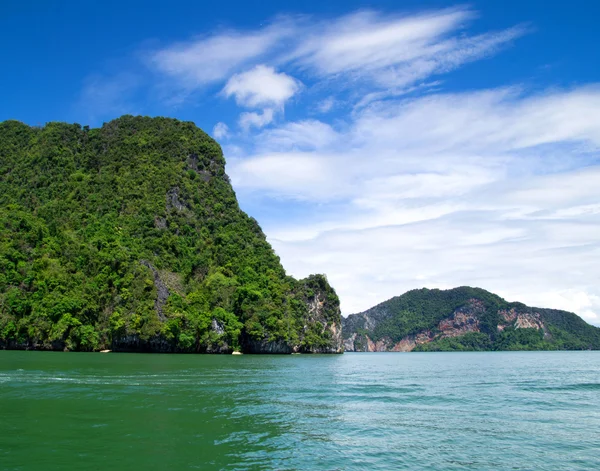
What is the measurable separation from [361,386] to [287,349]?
61456 millimetres

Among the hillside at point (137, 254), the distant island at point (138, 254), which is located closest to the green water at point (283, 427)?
the distant island at point (138, 254)

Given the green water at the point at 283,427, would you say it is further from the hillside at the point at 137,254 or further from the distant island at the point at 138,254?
the hillside at the point at 137,254

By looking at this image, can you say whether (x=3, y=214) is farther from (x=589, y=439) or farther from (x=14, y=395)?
(x=589, y=439)

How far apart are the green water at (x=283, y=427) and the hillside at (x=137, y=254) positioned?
45.3 m

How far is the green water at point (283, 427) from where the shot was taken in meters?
14.3

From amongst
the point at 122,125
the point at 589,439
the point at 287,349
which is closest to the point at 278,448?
the point at 589,439

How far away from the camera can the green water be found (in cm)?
1431

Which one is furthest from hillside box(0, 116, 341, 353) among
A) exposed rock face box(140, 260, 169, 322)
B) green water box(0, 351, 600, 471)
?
green water box(0, 351, 600, 471)

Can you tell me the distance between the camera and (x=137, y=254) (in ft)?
289

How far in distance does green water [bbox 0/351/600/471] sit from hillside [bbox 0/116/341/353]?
4525cm

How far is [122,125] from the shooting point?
5167 inches

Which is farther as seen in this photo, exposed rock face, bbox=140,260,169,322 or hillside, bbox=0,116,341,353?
exposed rock face, bbox=140,260,169,322

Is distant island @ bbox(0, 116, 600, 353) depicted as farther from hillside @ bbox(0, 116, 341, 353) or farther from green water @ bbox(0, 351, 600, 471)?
green water @ bbox(0, 351, 600, 471)

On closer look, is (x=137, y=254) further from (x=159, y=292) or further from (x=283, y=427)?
(x=283, y=427)
